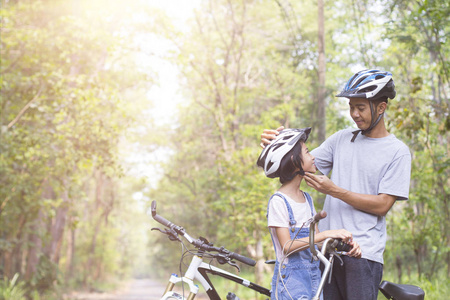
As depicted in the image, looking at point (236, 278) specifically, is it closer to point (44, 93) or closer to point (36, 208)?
point (44, 93)

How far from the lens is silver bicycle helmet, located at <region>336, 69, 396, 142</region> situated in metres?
3.00

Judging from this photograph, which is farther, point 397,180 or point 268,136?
point 268,136

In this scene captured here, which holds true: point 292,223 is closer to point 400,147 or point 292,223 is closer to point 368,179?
point 368,179

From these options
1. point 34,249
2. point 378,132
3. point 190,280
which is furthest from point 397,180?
point 34,249

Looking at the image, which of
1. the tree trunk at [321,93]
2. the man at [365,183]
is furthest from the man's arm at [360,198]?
the tree trunk at [321,93]

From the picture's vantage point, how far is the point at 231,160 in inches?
558

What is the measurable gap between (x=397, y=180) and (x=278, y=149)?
0.71 m

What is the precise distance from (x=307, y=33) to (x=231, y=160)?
38.5 ft

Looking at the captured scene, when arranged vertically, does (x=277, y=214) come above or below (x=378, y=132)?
below

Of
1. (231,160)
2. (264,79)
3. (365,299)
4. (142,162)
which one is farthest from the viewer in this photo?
(142,162)

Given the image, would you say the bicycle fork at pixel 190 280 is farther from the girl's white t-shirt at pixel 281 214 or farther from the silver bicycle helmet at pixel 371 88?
the silver bicycle helmet at pixel 371 88

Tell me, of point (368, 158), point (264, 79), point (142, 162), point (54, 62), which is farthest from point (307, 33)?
point (368, 158)

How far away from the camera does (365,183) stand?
302cm

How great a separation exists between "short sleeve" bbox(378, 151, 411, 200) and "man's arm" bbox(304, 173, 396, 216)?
0.13 ft
